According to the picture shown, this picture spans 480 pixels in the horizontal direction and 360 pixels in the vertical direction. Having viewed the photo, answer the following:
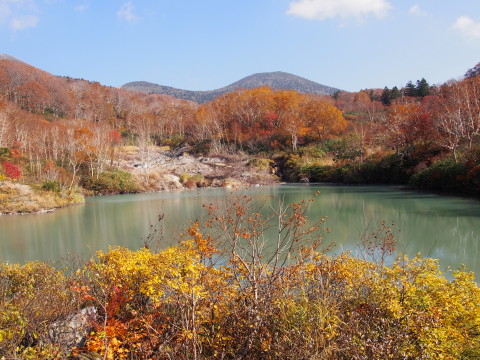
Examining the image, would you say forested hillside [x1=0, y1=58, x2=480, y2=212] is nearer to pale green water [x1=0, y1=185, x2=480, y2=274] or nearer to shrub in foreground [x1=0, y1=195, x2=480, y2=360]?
pale green water [x1=0, y1=185, x2=480, y2=274]

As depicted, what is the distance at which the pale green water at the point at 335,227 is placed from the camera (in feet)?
28.9

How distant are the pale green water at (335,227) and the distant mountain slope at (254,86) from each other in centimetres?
11330

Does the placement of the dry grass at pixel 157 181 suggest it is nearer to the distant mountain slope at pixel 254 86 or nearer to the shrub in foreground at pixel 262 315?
the shrub in foreground at pixel 262 315

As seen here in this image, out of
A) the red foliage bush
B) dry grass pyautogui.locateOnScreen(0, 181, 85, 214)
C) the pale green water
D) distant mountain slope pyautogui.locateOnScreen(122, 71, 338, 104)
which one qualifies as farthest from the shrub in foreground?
distant mountain slope pyautogui.locateOnScreen(122, 71, 338, 104)

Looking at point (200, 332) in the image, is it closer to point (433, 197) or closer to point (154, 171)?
point (433, 197)

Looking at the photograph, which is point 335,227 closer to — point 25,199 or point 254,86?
point 25,199

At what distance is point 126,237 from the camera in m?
11.3

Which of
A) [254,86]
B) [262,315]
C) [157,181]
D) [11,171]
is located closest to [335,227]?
[262,315]

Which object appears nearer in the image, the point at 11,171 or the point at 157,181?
the point at 11,171

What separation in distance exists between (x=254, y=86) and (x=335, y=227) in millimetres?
144517

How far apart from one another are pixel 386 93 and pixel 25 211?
52.4m

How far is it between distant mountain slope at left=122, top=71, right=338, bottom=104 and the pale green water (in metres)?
113

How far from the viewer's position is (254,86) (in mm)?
149875

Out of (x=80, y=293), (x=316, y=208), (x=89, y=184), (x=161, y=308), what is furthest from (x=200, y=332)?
(x=89, y=184)
